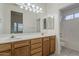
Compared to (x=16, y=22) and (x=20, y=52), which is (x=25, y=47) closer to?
(x=20, y=52)

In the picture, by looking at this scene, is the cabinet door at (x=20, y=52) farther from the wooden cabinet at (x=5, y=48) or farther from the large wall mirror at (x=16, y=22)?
the large wall mirror at (x=16, y=22)

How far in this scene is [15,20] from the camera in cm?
150

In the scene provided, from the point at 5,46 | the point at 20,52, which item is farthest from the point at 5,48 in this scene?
the point at 20,52

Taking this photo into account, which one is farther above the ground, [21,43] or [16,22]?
[16,22]

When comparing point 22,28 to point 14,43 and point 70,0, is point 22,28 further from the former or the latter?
point 70,0

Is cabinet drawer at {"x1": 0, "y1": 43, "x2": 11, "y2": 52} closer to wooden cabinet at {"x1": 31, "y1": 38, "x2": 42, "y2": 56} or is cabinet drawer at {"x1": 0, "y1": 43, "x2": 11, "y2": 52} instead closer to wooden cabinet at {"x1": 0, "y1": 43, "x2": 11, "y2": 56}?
wooden cabinet at {"x1": 0, "y1": 43, "x2": 11, "y2": 56}

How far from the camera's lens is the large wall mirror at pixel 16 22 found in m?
1.47

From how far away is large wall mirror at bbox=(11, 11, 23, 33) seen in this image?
1.47 meters

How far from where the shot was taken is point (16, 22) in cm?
152

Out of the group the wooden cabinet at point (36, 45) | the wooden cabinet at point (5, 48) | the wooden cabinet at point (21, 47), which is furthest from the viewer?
the wooden cabinet at point (36, 45)

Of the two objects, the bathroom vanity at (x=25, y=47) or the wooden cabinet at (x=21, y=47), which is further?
the wooden cabinet at (x=21, y=47)

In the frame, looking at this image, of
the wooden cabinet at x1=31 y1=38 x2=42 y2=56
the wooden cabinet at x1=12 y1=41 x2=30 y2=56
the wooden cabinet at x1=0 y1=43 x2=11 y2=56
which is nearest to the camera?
the wooden cabinet at x1=0 y1=43 x2=11 y2=56

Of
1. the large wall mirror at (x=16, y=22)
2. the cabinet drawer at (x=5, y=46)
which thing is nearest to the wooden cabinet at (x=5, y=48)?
the cabinet drawer at (x=5, y=46)

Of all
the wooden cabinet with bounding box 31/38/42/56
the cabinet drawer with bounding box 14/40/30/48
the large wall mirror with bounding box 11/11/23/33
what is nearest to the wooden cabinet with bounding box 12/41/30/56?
the cabinet drawer with bounding box 14/40/30/48
